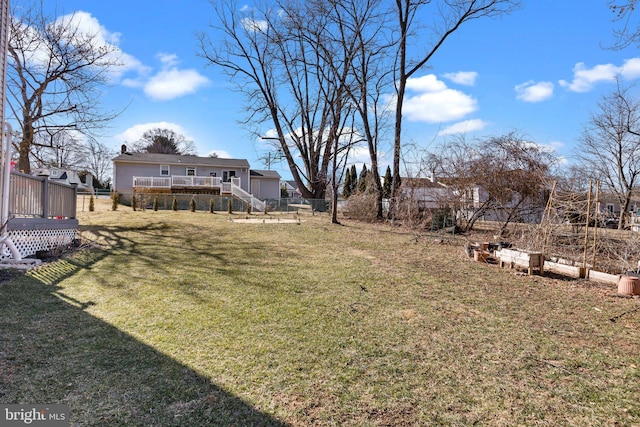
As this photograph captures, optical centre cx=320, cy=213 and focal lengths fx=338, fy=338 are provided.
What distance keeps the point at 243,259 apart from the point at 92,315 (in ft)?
12.6

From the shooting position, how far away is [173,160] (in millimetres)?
29797

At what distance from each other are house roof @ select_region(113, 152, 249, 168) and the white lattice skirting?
2146cm

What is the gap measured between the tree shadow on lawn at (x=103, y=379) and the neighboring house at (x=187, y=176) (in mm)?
19854

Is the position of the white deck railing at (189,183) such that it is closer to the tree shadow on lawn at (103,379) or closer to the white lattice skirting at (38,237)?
the white lattice skirting at (38,237)

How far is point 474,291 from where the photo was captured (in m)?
5.75

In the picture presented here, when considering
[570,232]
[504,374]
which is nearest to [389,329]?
[504,374]

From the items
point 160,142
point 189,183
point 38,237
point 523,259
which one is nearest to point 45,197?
point 38,237

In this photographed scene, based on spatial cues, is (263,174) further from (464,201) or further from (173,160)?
(464,201)

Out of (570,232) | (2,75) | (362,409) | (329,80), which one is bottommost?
(362,409)

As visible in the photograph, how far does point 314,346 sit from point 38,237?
7.28 m

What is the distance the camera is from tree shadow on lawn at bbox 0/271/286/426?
2.34 metres

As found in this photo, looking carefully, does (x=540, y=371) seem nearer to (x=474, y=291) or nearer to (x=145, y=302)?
(x=474, y=291)

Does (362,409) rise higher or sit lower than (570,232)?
lower

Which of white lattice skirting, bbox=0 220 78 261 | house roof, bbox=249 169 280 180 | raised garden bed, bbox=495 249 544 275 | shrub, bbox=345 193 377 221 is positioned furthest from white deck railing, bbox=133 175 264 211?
raised garden bed, bbox=495 249 544 275
